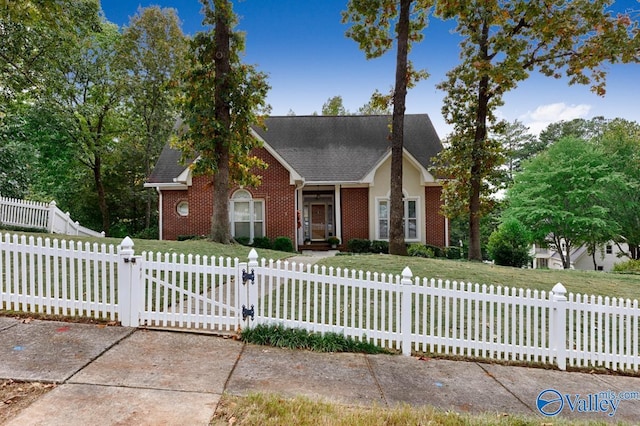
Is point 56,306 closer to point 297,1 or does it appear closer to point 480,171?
point 480,171

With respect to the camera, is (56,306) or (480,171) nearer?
(56,306)

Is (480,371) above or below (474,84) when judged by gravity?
below

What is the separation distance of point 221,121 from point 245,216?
5799 mm

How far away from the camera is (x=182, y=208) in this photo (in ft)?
58.2

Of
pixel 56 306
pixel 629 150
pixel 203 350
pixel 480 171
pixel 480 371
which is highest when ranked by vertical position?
pixel 629 150

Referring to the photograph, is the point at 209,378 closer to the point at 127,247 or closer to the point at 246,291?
the point at 246,291

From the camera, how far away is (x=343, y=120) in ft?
74.7

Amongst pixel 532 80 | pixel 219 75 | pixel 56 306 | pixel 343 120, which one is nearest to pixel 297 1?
pixel 219 75

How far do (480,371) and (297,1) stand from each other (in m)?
16.8

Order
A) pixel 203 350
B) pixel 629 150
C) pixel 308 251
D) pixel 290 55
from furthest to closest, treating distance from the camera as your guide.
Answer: pixel 629 150, pixel 290 55, pixel 308 251, pixel 203 350

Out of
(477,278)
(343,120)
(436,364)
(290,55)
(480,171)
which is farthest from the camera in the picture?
(343,120)

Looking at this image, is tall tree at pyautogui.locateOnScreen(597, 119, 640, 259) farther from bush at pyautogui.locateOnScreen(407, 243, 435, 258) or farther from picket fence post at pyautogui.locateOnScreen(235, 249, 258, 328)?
picket fence post at pyautogui.locateOnScreen(235, 249, 258, 328)

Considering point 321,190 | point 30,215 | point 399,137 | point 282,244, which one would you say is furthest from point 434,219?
point 30,215

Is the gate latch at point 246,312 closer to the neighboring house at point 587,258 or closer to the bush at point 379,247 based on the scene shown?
the bush at point 379,247
